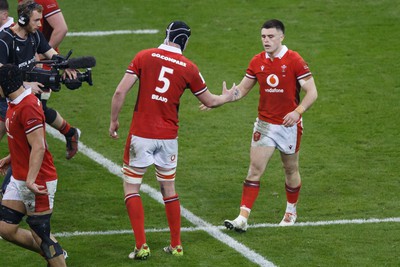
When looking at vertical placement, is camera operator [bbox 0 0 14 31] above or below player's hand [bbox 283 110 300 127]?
above

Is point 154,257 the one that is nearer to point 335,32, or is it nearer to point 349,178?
point 349,178

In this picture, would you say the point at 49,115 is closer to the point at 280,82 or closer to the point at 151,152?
the point at 151,152

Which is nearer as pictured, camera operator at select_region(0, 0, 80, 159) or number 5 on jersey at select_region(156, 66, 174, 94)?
number 5 on jersey at select_region(156, 66, 174, 94)

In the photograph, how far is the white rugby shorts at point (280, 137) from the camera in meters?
12.6

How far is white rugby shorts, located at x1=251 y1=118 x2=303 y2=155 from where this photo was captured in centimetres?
1265

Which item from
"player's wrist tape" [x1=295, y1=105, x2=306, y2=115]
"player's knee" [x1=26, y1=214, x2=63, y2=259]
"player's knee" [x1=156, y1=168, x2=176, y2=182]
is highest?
"player's wrist tape" [x1=295, y1=105, x2=306, y2=115]

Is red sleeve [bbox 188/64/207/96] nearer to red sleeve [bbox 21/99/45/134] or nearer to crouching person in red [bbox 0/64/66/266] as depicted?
crouching person in red [bbox 0/64/66/266]

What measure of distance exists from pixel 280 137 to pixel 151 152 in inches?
66.7

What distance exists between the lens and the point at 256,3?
21.3 metres

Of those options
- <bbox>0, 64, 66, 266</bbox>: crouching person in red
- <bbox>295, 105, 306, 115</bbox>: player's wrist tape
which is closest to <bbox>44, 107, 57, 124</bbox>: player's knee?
<bbox>0, 64, 66, 266</bbox>: crouching person in red

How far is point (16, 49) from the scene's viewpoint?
42.0 feet

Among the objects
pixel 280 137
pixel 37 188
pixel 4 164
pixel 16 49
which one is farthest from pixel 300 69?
pixel 37 188

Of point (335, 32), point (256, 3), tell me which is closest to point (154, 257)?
point (335, 32)

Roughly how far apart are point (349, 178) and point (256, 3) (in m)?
7.55
